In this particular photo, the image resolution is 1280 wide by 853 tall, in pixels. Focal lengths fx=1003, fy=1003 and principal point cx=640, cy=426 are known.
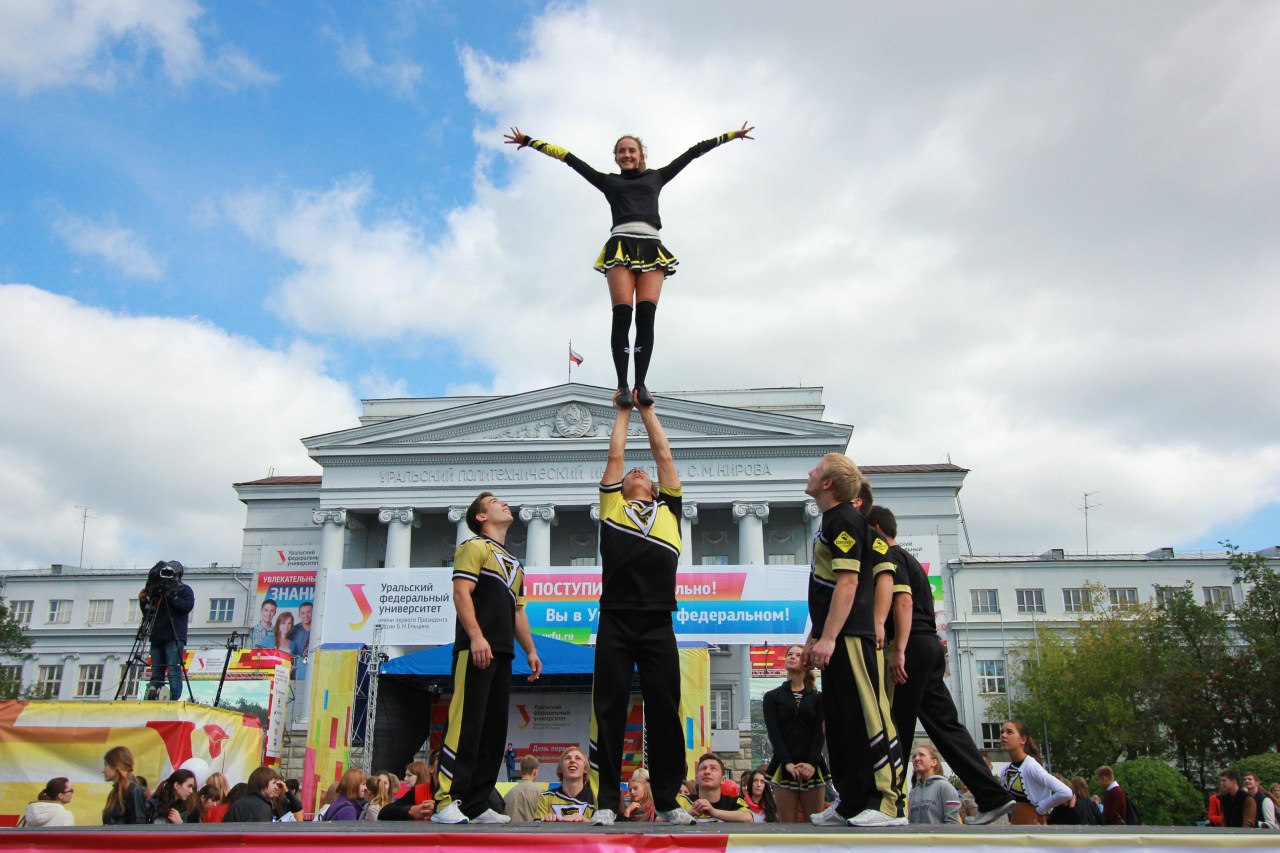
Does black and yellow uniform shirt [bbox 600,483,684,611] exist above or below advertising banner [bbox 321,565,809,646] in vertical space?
below

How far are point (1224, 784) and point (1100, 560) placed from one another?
151 feet

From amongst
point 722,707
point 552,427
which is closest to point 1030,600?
point 722,707

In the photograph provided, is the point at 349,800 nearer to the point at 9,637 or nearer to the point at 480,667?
the point at 480,667

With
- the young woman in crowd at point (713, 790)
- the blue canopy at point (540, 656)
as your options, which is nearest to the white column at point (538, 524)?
the blue canopy at point (540, 656)

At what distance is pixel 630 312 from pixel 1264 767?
21.8 m

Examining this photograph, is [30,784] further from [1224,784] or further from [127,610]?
[127,610]

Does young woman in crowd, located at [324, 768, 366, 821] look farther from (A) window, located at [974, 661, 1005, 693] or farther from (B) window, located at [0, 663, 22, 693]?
(B) window, located at [0, 663, 22, 693]

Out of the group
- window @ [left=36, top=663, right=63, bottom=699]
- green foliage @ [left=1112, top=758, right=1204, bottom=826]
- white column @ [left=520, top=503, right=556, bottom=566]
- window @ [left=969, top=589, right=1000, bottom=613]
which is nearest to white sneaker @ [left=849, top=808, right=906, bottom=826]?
green foliage @ [left=1112, top=758, right=1204, bottom=826]

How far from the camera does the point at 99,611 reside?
56281 millimetres

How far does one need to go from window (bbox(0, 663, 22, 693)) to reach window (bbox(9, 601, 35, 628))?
232 cm

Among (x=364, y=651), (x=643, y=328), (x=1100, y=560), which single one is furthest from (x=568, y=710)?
(x=1100, y=560)

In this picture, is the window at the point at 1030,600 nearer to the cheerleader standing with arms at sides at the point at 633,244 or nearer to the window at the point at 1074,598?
the window at the point at 1074,598

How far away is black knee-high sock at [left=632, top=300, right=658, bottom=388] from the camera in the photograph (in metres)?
7.21

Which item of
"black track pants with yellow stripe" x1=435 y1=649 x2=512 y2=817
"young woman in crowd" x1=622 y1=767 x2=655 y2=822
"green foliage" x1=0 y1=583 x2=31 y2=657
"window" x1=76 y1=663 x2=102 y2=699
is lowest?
"young woman in crowd" x1=622 y1=767 x2=655 y2=822
